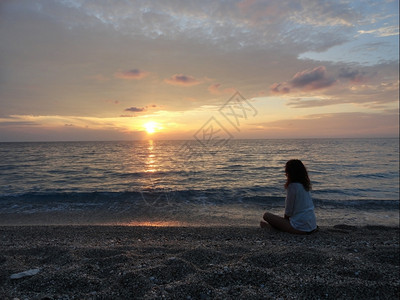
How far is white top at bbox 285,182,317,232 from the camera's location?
6043 mm

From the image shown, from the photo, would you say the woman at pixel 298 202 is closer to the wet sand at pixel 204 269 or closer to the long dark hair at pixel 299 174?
the long dark hair at pixel 299 174

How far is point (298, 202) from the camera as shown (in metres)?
6.08

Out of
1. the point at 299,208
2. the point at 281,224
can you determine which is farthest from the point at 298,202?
the point at 281,224

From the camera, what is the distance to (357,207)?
424 inches

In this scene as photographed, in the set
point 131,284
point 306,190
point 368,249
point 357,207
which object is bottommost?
point 357,207

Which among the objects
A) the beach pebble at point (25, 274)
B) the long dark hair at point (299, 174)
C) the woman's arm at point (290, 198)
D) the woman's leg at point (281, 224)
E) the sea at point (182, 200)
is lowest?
the sea at point (182, 200)

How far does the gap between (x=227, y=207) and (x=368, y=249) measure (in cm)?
628

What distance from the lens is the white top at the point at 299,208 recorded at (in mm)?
6043

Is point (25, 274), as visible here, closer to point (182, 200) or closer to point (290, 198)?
point (290, 198)

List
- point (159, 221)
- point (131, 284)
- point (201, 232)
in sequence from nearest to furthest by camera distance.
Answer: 1. point (131, 284)
2. point (201, 232)
3. point (159, 221)

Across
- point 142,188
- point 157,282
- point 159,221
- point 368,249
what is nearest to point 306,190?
point 368,249

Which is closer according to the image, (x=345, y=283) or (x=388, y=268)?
(x=345, y=283)

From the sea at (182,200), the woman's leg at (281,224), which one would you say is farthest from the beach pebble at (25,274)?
the woman's leg at (281,224)

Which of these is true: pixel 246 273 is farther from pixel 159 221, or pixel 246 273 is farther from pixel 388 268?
pixel 159 221
